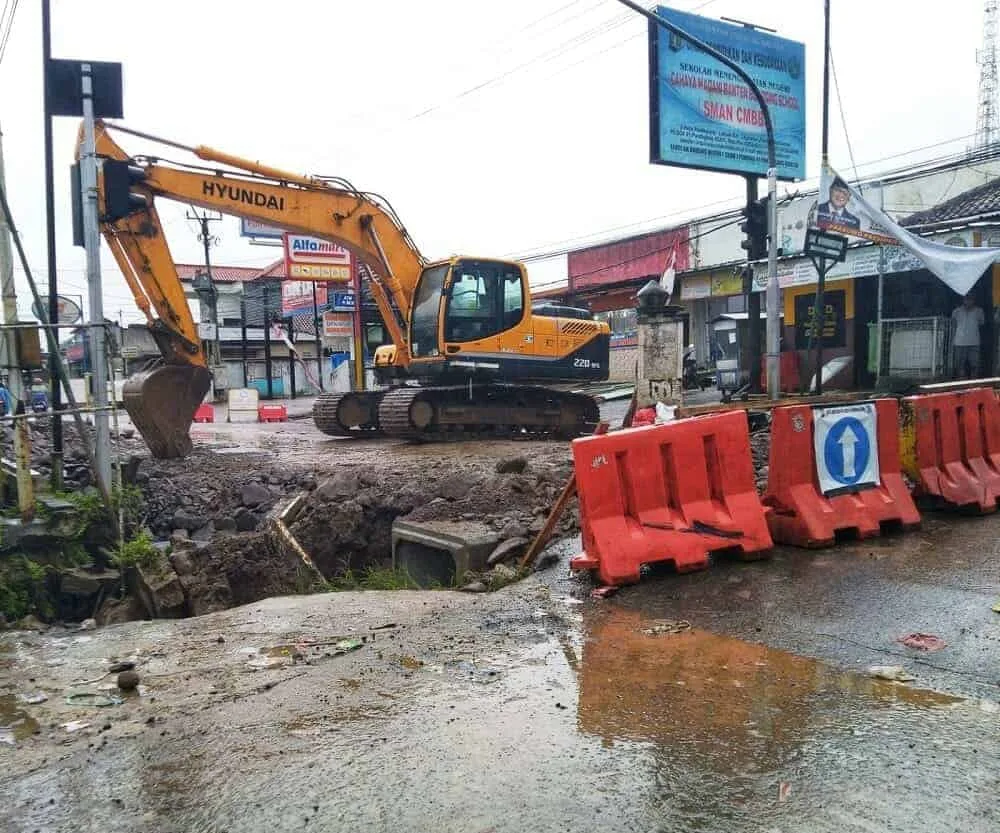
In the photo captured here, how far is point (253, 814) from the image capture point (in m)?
2.81

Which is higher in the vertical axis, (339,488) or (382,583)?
(339,488)

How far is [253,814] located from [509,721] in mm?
1130

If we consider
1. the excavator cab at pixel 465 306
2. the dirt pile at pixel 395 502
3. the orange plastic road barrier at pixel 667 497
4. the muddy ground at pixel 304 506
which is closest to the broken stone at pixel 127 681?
the orange plastic road barrier at pixel 667 497

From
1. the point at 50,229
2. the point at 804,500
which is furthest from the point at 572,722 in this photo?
the point at 50,229

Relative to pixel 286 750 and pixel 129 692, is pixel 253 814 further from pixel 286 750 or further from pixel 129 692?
pixel 129 692

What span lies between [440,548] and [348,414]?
897 cm

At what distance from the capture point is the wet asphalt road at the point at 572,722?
9.15 feet

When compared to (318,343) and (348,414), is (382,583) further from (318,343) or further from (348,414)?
(318,343)

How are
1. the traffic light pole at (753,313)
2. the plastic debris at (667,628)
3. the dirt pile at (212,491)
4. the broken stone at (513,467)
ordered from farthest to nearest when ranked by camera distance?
the traffic light pole at (753,313) < the dirt pile at (212,491) < the broken stone at (513,467) < the plastic debris at (667,628)

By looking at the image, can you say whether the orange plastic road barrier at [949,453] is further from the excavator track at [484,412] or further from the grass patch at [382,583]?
the excavator track at [484,412]

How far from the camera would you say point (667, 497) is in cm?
557

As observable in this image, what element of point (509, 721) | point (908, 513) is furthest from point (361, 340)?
point (509, 721)

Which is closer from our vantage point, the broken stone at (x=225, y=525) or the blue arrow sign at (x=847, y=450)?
the blue arrow sign at (x=847, y=450)

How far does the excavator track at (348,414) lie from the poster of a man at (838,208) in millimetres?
8660
